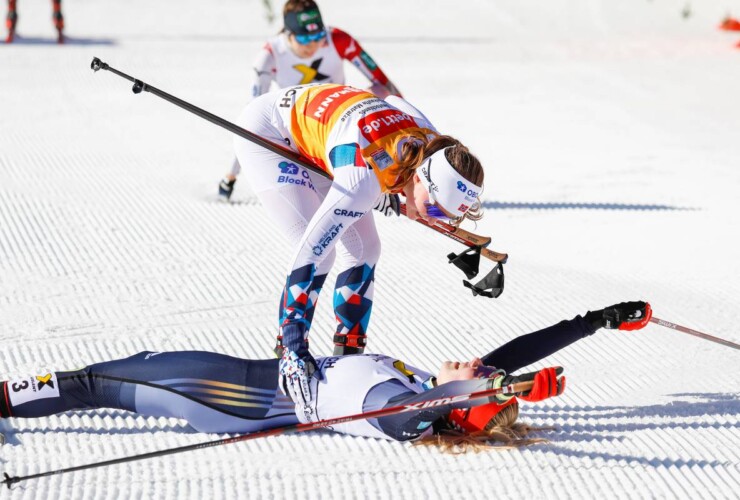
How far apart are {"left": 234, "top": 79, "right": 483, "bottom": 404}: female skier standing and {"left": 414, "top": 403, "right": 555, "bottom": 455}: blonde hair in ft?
1.65

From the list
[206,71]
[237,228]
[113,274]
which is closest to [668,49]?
[206,71]

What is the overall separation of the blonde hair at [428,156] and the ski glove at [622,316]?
589mm

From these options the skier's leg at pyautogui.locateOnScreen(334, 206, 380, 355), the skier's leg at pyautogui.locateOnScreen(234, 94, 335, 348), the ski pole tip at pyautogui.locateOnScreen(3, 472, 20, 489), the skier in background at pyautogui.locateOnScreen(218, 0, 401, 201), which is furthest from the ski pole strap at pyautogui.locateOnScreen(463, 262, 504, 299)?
the skier in background at pyautogui.locateOnScreen(218, 0, 401, 201)

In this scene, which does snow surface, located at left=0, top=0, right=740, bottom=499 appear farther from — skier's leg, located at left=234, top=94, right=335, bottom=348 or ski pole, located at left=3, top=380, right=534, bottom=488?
skier's leg, located at left=234, top=94, right=335, bottom=348

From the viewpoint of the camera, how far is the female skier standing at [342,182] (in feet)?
10.6

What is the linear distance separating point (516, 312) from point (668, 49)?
28.0 feet

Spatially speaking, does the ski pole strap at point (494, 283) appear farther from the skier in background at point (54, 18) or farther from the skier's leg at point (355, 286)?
the skier in background at point (54, 18)

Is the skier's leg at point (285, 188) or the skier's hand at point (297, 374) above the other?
the skier's leg at point (285, 188)

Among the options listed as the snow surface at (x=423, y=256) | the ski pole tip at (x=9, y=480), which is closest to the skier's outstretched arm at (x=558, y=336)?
the snow surface at (x=423, y=256)

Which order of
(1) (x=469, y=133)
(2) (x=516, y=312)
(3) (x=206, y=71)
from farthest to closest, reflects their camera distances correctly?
1. (3) (x=206, y=71)
2. (1) (x=469, y=133)
3. (2) (x=516, y=312)

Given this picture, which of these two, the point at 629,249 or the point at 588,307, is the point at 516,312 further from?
the point at 629,249

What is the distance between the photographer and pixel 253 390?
10.9 ft

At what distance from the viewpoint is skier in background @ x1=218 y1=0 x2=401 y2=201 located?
Result: 246 inches

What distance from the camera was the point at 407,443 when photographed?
11.0 ft
